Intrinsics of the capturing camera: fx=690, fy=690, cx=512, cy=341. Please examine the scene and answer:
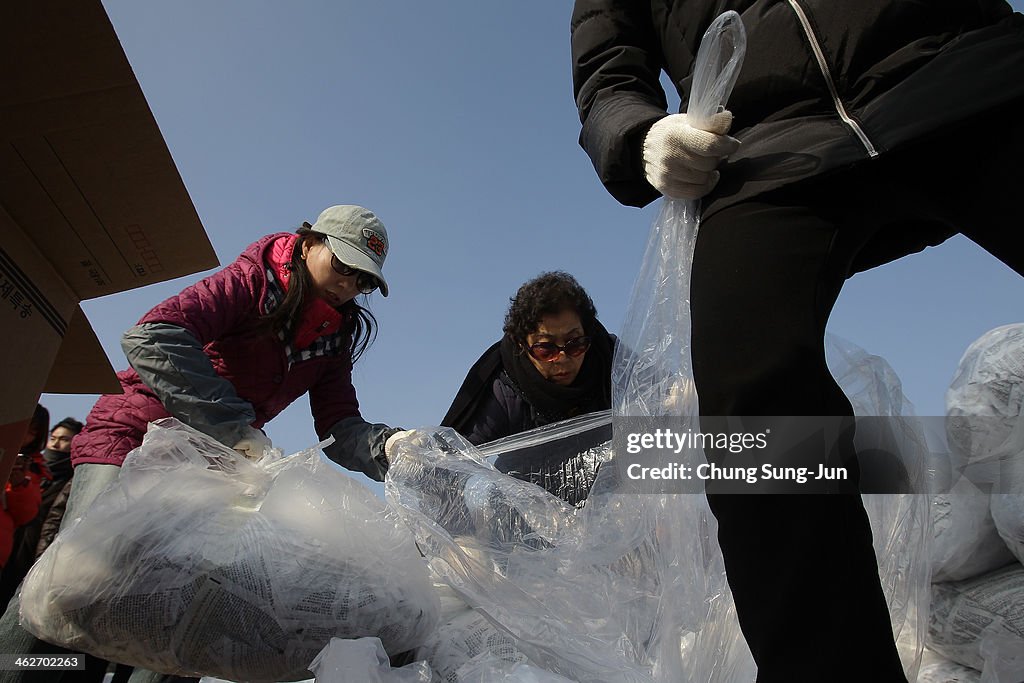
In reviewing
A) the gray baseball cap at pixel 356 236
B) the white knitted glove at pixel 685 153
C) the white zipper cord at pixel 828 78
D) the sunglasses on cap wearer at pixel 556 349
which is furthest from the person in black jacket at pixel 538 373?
the white zipper cord at pixel 828 78

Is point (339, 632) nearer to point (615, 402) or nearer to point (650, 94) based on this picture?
point (615, 402)

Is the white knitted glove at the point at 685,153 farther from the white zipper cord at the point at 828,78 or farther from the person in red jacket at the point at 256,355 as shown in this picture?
the person in red jacket at the point at 256,355

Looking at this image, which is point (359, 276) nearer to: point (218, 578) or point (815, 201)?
point (218, 578)

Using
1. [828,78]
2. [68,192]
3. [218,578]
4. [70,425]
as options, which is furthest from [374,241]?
[70,425]

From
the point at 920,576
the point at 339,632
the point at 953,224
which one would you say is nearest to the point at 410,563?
the point at 339,632

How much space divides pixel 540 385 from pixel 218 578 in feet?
3.09

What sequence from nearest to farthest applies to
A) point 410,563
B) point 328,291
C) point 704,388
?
1. point 704,388
2. point 410,563
3. point 328,291

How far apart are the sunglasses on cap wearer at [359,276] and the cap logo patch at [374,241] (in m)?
0.07

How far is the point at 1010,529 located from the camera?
3.11 ft

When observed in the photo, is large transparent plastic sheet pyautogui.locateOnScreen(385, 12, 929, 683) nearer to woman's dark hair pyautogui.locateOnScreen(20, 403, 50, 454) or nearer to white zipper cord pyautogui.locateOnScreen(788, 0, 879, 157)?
white zipper cord pyautogui.locateOnScreen(788, 0, 879, 157)

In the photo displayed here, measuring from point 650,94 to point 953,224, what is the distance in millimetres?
381

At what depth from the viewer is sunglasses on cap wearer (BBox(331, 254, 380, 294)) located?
5.26ft

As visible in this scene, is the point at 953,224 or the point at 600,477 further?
the point at 600,477

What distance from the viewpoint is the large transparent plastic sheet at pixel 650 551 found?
824mm
